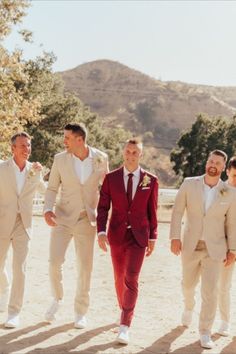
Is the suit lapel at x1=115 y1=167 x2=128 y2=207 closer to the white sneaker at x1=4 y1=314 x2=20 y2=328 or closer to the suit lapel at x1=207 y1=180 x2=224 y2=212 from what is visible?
the suit lapel at x1=207 y1=180 x2=224 y2=212

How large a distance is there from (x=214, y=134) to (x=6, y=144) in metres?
37.1

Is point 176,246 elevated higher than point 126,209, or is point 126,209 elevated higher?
point 126,209

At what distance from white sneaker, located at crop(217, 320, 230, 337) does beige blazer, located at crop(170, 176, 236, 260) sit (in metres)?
0.88

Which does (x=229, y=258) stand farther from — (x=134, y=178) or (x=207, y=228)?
(x=134, y=178)

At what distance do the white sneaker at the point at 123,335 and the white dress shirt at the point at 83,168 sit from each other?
5.33 ft

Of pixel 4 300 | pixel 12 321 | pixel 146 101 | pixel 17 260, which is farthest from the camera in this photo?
pixel 146 101

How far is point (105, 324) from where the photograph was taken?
710 centimetres

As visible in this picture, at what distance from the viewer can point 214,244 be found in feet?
21.2

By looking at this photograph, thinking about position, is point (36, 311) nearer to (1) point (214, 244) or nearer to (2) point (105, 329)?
(2) point (105, 329)

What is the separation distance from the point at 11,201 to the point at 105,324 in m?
1.73

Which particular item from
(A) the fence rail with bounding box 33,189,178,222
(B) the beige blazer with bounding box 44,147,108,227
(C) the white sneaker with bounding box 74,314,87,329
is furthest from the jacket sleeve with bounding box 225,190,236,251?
(A) the fence rail with bounding box 33,189,178,222

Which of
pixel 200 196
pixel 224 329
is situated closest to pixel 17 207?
pixel 200 196

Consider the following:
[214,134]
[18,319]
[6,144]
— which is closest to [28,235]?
[18,319]

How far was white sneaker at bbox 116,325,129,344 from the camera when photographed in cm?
616
